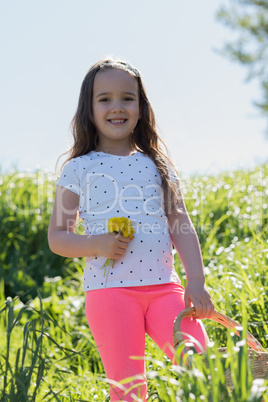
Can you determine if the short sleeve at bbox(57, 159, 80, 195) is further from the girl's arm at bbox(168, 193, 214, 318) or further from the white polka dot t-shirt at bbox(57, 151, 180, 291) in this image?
the girl's arm at bbox(168, 193, 214, 318)

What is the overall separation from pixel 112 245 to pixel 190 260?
0.38 metres

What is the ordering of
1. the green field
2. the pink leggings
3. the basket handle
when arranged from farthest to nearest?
the pink leggings → the basket handle → the green field

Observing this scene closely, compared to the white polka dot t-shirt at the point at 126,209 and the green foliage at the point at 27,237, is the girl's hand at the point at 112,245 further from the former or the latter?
the green foliage at the point at 27,237

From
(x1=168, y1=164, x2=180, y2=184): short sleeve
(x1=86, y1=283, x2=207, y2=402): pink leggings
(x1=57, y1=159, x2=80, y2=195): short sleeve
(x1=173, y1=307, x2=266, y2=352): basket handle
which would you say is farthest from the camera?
(x1=168, y1=164, x2=180, y2=184): short sleeve

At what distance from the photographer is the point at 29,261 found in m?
5.79

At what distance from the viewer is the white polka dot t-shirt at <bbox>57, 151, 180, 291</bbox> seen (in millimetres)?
2145

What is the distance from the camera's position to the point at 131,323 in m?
2.06

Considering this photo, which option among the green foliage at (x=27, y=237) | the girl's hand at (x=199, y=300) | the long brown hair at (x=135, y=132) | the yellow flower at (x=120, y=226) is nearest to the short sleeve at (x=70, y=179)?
the long brown hair at (x=135, y=132)

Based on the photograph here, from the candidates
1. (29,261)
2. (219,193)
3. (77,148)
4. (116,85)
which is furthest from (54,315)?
(116,85)

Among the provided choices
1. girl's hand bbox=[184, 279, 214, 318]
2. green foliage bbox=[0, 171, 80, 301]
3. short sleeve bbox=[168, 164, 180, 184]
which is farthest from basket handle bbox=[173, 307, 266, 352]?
green foliage bbox=[0, 171, 80, 301]

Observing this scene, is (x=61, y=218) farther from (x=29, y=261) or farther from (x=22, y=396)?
(x=29, y=261)

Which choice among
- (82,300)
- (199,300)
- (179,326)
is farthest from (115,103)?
(82,300)

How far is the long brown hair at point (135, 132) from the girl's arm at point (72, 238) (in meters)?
0.30

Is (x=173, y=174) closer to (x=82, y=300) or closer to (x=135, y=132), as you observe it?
(x=135, y=132)
